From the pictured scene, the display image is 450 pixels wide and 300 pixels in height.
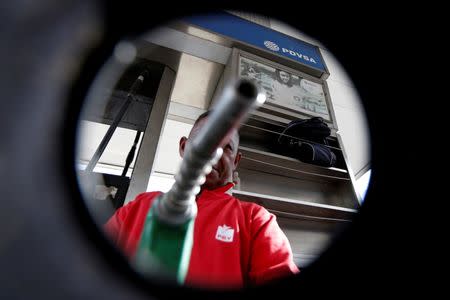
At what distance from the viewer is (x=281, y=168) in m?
1.13

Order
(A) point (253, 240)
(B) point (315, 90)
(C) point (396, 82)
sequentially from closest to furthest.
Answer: (C) point (396, 82)
(A) point (253, 240)
(B) point (315, 90)

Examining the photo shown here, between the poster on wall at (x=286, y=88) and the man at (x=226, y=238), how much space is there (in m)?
0.53

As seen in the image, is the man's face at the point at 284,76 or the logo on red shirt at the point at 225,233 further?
the man's face at the point at 284,76

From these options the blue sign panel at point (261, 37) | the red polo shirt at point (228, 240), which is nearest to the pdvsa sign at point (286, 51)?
the blue sign panel at point (261, 37)

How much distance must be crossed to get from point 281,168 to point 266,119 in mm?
236

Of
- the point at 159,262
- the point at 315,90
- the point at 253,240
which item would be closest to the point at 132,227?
the point at 253,240

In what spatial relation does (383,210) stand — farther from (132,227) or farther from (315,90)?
(315,90)

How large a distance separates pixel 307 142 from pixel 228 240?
24.3 inches

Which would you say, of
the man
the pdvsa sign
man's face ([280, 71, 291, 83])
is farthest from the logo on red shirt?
the pdvsa sign

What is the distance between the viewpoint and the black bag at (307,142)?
111 centimetres

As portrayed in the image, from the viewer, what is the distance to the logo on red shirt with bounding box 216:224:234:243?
684 millimetres

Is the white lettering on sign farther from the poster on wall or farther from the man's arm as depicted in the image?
the man's arm

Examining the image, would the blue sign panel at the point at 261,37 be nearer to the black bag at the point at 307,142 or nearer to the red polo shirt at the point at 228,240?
the black bag at the point at 307,142

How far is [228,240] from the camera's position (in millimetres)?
682
